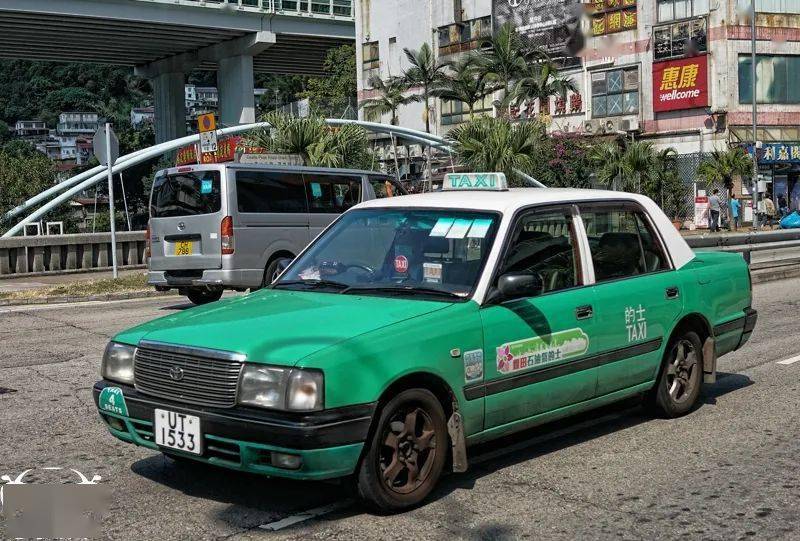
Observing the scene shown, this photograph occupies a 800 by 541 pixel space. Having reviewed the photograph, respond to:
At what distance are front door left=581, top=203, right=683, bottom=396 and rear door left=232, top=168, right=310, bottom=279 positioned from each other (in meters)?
8.39

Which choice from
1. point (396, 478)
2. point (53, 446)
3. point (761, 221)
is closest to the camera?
point (396, 478)

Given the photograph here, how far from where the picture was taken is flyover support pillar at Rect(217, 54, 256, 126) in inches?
2463

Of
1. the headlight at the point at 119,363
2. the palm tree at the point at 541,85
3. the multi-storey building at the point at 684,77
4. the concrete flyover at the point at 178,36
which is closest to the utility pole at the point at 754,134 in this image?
the multi-storey building at the point at 684,77

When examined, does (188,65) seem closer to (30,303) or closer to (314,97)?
(314,97)

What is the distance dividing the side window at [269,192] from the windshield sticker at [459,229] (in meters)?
8.91

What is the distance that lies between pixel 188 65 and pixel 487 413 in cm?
6552

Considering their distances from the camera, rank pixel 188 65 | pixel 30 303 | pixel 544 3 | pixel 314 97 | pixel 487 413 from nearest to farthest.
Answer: pixel 487 413
pixel 30 303
pixel 544 3
pixel 188 65
pixel 314 97

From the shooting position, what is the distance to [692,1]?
48.0 metres

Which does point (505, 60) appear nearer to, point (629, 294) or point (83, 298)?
point (83, 298)

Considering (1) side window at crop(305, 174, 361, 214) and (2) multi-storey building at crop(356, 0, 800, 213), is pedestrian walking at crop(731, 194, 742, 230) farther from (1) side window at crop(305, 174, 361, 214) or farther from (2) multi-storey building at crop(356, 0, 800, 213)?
(1) side window at crop(305, 174, 361, 214)

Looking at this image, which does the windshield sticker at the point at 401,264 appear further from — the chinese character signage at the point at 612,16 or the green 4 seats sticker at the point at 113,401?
the chinese character signage at the point at 612,16

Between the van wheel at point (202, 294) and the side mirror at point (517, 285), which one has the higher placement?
the side mirror at point (517, 285)

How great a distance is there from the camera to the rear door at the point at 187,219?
14234 millimetres

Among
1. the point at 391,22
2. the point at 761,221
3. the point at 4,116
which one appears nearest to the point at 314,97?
the point at 391,22
